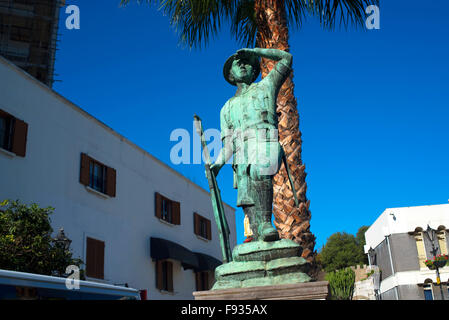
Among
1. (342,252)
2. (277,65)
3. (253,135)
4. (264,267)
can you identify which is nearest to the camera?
(264,267)

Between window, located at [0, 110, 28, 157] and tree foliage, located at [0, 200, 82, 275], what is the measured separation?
2.27m

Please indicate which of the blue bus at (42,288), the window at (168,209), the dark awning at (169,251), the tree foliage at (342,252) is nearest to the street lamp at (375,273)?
the tree foliage at (342,252)

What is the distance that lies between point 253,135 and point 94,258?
11.5m

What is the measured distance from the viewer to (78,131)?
15.4 metres

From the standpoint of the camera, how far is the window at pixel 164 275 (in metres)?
18.8

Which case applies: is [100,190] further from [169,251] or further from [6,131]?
[6,131]

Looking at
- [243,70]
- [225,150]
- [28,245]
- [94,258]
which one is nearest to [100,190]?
[94,258]

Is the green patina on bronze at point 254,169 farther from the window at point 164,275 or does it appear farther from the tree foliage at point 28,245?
the window at point 164,275

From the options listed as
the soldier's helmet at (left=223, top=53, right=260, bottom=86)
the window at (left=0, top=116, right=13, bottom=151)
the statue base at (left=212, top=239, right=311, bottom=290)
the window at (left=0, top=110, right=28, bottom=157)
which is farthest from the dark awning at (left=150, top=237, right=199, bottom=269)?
the statue base at (left=212, top=239, right=311, bottom=290)

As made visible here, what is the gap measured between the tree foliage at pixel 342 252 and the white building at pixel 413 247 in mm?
20063

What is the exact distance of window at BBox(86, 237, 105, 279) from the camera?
48.1ft

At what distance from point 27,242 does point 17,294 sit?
3.71 metres

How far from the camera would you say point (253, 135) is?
16.2 feet

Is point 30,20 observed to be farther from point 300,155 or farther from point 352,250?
point 352,250
